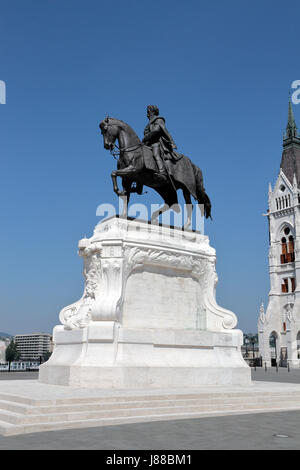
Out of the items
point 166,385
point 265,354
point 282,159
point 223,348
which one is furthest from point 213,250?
point 282,159

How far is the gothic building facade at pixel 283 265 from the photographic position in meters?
72.8

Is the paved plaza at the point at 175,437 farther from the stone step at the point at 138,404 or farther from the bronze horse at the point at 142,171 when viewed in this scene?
the bronze horse at the point at 142,171

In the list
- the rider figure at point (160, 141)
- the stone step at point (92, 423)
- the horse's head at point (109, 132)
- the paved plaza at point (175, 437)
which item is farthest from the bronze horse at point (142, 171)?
the paved plaza at point (175, 437)

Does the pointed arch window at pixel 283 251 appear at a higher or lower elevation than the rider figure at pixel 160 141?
higher

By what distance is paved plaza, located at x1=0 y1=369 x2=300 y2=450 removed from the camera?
6773 millimetres

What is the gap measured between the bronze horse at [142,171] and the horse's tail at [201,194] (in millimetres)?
321

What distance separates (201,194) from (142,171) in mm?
2583

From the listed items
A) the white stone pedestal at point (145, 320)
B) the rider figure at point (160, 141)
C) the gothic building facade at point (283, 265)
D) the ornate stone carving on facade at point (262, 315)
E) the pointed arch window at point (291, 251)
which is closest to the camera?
the white stone pedestal at point (145, 320)

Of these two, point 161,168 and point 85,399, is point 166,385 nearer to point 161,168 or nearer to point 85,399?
point 85,399

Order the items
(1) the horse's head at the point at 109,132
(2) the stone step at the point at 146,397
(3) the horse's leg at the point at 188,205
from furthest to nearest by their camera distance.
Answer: (3) the horse's leg at the point at 188,205
(1) the horse's head at the point at 109,132
(2) the stone step at the point at 146,397

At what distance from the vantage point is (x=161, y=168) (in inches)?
606

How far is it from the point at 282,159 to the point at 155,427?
8397 centimetres

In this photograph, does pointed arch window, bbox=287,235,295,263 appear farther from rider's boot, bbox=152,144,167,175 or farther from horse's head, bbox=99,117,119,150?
horse's head, bbox=99,117,119,150

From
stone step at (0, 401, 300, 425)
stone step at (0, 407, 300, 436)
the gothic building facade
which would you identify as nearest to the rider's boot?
stone step at (0, 401, 300, 425)
